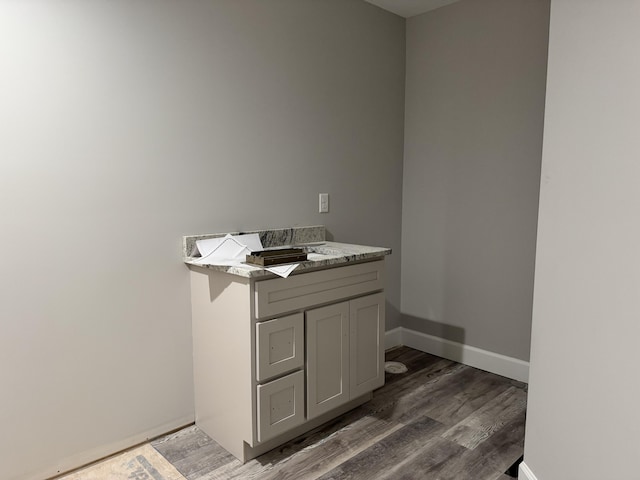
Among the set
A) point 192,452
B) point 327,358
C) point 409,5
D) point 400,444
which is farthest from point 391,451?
point 409,5

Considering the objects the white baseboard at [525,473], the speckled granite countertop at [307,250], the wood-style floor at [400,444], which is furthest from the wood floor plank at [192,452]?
the white baseboard at [525,473]

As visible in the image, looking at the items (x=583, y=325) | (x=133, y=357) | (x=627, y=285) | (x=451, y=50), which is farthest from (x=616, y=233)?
(x=451, y=50)

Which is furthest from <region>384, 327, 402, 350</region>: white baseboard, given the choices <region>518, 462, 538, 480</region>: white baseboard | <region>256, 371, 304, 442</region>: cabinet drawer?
<region>518, 462, 538, 480</region>: white baseboard

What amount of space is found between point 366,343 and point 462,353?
3.35 ft

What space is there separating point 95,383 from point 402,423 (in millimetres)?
1428

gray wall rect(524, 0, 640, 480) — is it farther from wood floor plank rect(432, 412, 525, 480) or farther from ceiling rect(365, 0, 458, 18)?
ceiling rect(365, 0, 458, 18)

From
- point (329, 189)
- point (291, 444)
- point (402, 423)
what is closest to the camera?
point (291, 444)

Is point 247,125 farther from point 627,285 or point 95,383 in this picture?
point 627,285

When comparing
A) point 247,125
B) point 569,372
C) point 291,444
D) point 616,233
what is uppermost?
point 247,125

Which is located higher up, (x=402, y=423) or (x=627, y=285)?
(x=627, y=285)

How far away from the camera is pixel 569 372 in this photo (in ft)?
5.05

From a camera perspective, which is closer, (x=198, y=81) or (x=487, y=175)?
(x=198, y=81)

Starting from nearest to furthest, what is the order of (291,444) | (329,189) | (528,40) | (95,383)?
(95,383), (291,444), (528,40), (329,189)

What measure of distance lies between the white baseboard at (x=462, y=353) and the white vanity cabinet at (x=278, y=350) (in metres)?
0.96
